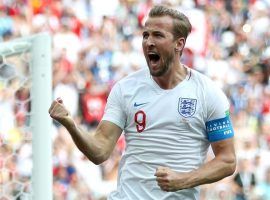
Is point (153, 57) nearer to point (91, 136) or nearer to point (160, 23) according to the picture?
point (160, 23)

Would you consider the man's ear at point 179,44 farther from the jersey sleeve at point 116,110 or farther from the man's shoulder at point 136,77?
the jersey sleeve at point 116,110

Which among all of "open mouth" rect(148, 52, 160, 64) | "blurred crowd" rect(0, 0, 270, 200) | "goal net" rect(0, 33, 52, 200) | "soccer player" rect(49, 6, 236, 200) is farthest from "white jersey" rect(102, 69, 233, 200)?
"blurred crowd" rect(0, 0, 270, 200)

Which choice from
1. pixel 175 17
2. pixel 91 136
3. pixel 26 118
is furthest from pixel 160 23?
pixel 26 118

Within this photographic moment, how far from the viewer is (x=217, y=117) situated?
5562mm

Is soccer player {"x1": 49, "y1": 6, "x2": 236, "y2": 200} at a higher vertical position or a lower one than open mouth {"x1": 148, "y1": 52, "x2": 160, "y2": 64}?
lower

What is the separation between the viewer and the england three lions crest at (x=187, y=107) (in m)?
5.53

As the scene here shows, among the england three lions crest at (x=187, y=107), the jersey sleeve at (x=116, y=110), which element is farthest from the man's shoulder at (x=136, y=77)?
the england three lions crest at (x=187, y=107)

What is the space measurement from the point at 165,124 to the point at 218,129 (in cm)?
32

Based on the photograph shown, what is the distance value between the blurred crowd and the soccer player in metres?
6.09

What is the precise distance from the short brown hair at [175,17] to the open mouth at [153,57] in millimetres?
184

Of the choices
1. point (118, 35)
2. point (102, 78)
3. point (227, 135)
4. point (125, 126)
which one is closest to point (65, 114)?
point (125, 126)

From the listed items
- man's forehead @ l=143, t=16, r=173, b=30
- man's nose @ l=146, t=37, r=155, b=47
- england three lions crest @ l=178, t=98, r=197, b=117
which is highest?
man's forehead @ l=143, t=16, r=173, b=30

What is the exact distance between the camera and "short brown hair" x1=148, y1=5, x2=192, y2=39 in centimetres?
552

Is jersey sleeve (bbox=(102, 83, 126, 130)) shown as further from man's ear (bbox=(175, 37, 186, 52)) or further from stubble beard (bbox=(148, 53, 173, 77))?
man's ear (bbox=(175, 37, 186, 52))
